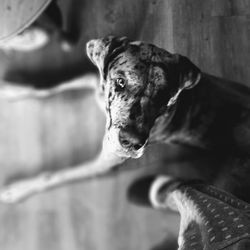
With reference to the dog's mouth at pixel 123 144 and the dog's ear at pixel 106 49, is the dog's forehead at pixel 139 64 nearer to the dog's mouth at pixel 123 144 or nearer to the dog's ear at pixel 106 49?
the dog's ear at pixel 106 49

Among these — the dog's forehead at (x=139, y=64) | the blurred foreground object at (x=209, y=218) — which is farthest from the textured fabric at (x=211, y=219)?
the dog's forehead at (x=139, y=64)

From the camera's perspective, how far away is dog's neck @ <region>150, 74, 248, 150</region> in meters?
1.14

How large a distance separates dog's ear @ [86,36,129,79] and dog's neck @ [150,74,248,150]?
10.3 inches

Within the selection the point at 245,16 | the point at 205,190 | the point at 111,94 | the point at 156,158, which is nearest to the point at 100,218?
the point at 156,158

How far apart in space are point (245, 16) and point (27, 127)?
97 centimetres

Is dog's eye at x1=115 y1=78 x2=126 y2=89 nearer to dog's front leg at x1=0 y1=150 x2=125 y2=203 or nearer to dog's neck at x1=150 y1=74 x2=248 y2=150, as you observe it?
dog's neck at x1=150 y1=74 x2=248 y2=150

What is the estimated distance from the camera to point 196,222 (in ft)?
2.95

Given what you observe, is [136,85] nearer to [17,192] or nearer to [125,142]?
[125,142]

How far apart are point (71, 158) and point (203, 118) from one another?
63 cm

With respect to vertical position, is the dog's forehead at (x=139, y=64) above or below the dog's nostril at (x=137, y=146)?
above

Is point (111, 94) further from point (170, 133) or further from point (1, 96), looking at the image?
point (1, 96)

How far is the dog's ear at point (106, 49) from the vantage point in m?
0.95

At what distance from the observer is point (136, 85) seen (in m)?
0.89

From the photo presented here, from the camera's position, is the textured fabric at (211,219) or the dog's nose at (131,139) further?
the dog's nose at (131,139)
